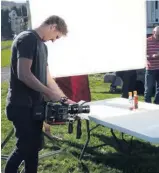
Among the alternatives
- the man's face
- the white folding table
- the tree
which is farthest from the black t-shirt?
the tree

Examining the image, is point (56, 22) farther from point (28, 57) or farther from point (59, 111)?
point (59, 111)

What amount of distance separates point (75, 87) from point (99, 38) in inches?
33.4

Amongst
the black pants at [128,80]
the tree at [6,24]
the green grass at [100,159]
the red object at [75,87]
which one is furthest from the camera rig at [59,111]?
the black pants at [128,80]

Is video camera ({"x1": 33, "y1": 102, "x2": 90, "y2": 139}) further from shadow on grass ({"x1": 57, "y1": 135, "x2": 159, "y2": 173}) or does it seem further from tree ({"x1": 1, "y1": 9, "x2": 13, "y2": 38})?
tree ({"x1": 1, "y1": 9, "x2": 13, "y2": 38})

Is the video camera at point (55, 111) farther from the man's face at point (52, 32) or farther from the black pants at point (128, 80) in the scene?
the black pants at point (128, 80)

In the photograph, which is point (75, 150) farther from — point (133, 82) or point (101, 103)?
point (133, 82)

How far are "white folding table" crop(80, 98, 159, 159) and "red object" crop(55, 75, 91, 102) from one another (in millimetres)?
799

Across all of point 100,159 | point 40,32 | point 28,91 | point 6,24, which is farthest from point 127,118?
point 6,24

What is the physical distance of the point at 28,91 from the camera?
8.56 feet

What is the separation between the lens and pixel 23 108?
257 centimetres

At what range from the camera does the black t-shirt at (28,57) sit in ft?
8.14

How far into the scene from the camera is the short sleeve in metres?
2.47

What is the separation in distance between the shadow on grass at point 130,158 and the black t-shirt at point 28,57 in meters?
1.26

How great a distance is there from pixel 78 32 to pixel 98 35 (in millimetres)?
244
